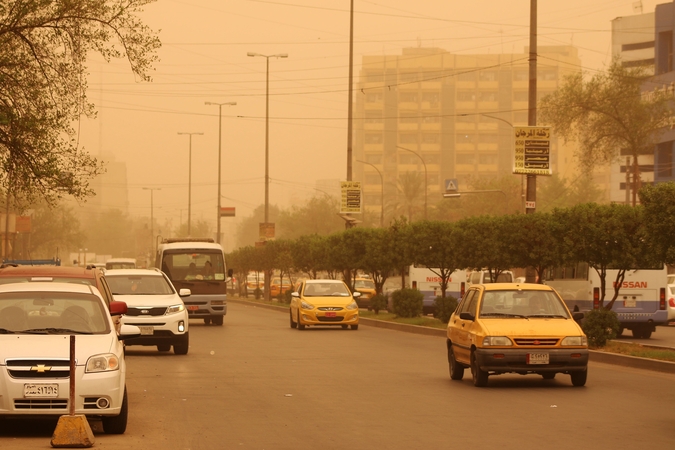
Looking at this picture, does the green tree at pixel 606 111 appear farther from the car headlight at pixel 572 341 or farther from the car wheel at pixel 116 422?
the car wheel at pixel 116 422

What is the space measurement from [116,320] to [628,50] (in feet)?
443

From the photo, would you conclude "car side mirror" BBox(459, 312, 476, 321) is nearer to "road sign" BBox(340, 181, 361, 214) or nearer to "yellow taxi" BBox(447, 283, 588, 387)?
"yellow taxi" BBox(447, 283, 588, 387)

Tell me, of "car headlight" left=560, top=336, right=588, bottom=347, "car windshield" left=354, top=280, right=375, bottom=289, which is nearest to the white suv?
"car headlight" left=560, top=336, right=588, bottom=347

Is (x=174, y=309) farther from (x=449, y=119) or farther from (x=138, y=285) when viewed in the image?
(x=449, y=119)

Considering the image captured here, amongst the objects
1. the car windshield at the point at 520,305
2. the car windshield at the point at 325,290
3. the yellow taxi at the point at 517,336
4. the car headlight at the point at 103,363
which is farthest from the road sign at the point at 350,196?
the car headlight at the point at 103,363

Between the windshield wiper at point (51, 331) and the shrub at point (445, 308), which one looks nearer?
the windshield wiper at point (51, 331)

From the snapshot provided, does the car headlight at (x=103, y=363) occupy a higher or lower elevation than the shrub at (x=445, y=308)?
higher

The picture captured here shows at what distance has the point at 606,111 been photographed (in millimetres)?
61531

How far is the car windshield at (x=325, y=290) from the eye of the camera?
115 ft

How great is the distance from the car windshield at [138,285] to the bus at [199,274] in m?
12.1

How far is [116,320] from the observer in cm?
1391

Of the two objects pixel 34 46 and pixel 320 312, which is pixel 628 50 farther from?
pixel 34 46

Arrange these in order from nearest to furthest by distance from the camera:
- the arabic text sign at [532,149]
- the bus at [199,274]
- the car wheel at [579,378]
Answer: the car wheel at [579,378] < the arabic text sign at [532,149] < the bus at [199,274]

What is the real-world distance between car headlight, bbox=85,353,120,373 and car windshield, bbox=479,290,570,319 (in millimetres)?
7351
